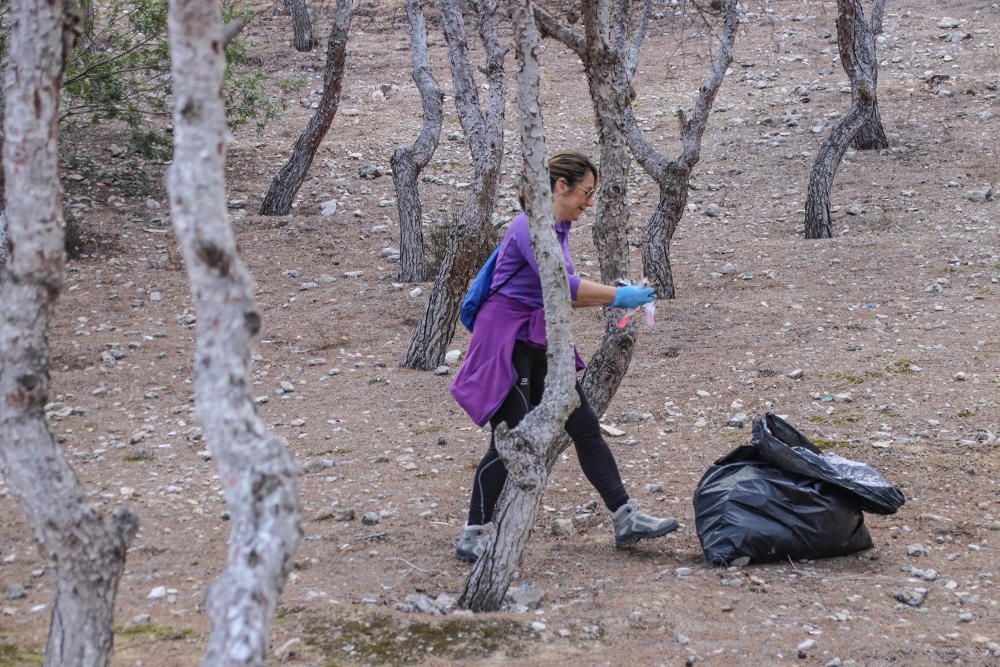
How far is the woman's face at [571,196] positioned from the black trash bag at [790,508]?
4.02 ft

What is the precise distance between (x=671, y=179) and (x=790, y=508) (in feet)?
16.1

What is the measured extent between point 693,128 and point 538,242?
5646 mm

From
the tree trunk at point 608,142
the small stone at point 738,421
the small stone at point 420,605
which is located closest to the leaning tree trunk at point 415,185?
the small stone at point 738,421

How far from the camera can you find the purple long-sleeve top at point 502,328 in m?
4.10

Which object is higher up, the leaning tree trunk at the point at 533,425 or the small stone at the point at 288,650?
the leaning tree trunk at the point at 533,425

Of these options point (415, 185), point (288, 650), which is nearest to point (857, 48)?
point (415, 185)

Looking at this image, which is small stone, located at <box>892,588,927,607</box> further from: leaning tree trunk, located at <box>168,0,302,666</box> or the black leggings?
leaning tree trunk, located at <box>168,0,302,666</box>

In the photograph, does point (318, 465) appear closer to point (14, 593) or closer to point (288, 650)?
point (14, 593)

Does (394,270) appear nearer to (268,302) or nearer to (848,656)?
(268,302)

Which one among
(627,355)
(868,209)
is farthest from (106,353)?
(868,209)

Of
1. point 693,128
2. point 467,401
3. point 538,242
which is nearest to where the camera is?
point 538,242

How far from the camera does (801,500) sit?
4301mm

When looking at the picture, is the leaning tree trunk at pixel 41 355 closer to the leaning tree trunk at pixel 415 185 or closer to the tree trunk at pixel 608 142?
the tree trunk at pixel 608 142

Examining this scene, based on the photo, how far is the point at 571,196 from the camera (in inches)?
162
